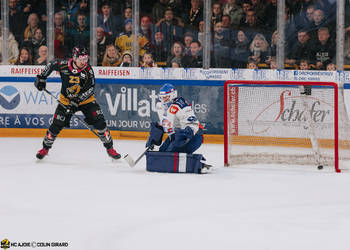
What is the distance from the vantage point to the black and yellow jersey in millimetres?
7066

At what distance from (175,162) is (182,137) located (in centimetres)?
25

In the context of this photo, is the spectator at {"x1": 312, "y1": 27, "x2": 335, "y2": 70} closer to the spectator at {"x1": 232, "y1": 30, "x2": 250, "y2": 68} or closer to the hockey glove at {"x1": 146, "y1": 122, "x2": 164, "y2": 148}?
the spectator at {"x1": 232, "y1": 30, "x2": 250, "y2": 68}

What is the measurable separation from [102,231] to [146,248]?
48 cm

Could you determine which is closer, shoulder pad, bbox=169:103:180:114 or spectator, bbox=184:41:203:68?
shoulder pad, bbox=169:103:180:114

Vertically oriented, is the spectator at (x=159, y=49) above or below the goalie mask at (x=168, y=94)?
above

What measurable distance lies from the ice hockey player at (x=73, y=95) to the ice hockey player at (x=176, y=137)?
853mm

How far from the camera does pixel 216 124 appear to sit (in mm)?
9031

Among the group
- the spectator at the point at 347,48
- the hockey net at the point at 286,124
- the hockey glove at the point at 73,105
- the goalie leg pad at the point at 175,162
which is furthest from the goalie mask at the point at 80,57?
the spectator at the point at 347,48

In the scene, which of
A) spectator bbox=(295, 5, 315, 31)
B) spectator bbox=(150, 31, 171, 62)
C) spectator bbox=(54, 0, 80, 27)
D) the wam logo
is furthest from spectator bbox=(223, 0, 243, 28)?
the wam logo

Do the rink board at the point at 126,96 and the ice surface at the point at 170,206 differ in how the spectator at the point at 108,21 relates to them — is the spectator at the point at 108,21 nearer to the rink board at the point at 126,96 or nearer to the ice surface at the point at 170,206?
the rink board at the point at 126,96

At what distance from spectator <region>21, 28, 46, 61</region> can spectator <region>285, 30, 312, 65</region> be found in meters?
3.55

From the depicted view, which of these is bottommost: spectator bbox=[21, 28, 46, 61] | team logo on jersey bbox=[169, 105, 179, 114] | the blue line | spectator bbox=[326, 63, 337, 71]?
team logo on jersey bbox=[169, 105, 179, 114]

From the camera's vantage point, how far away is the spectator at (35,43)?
9492mm

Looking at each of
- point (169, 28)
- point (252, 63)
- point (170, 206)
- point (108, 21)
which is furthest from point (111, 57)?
point (170, 206)
